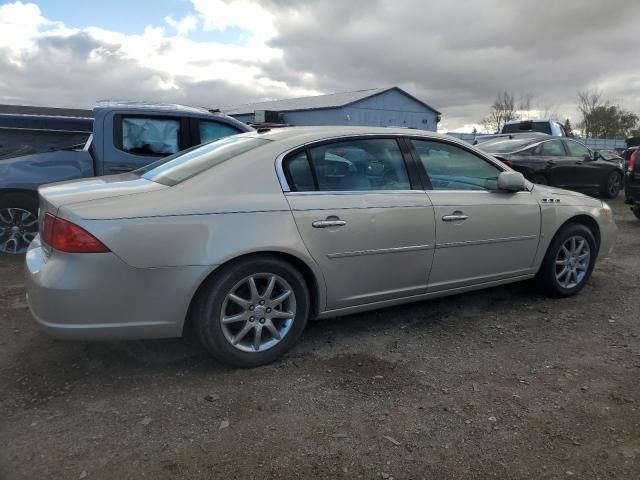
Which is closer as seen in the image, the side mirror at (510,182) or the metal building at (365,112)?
the side mirror at (510,182)

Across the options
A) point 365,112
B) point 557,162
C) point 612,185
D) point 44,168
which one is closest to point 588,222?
point 44,168

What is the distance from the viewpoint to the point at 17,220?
18.4 feet

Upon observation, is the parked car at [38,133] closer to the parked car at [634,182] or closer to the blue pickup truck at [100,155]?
the blue pickup truck at [100,155]

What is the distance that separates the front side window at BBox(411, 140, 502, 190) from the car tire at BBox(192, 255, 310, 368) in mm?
1385

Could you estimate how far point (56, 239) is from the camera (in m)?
2.76

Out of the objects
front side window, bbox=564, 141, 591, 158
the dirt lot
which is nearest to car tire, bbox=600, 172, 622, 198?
front side window, bbox=564, 141, 591, 158

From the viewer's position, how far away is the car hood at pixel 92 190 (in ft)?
9.48

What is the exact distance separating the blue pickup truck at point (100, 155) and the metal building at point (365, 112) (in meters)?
28.4

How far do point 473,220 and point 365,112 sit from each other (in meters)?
33.0

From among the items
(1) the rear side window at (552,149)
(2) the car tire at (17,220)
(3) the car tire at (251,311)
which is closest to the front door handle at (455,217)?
(3) the car tire at (251,311)

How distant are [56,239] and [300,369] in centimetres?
160

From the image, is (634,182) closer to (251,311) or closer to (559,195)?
(559,195)

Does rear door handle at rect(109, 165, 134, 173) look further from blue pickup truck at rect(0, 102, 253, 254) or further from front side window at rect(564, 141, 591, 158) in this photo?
front side window at rect(564, 141, 591, 158)

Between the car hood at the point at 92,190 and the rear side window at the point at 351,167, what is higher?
the rear side window at the point at 351,167
